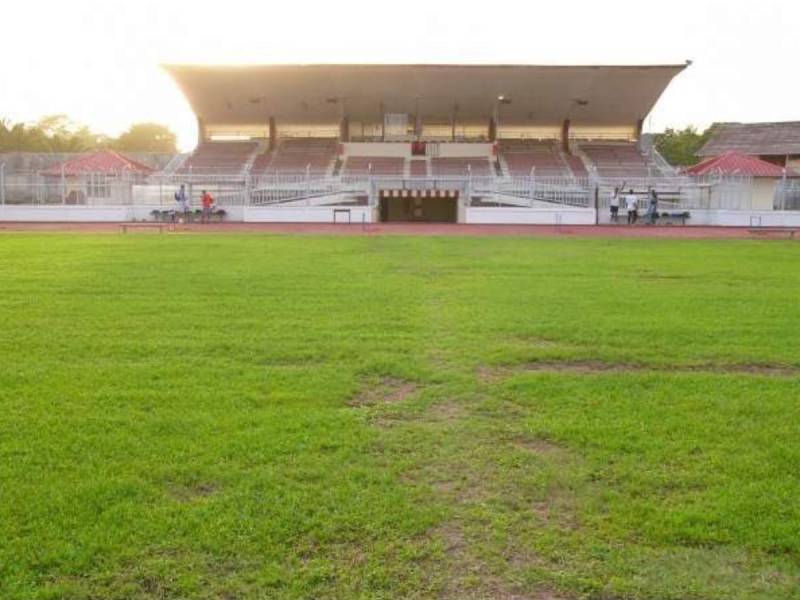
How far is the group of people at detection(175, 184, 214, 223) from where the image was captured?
36.7 m

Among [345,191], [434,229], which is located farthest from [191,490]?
[345,191]

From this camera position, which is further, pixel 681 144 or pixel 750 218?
pixel 681 144

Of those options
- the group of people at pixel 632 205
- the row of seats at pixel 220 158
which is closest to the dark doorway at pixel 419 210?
the group of people at pixel 632 205

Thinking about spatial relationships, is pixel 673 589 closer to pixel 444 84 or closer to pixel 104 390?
pixel 104 390

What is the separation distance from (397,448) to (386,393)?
1418 mm

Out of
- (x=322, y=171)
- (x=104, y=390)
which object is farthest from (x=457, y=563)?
(x=322, y=171)

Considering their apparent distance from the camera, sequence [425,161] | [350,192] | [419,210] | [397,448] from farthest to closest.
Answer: [425,161] < [419,210] < [350,192] < [397,448]

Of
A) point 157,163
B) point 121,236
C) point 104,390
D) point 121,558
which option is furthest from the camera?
point 157,163

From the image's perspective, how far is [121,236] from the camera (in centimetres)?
2589

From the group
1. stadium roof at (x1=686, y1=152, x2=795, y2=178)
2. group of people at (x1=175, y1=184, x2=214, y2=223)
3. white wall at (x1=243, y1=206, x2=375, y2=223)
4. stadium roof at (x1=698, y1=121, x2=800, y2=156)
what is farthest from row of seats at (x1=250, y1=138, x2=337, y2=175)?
stadium roof at (x1=698, y1=121, x2=800, y2=156)

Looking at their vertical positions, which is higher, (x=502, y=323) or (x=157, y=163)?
(x=157, y=163)

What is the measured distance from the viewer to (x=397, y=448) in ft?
18.0

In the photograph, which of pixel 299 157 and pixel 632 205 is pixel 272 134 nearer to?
pixel 299 157

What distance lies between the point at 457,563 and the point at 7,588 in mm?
2088
